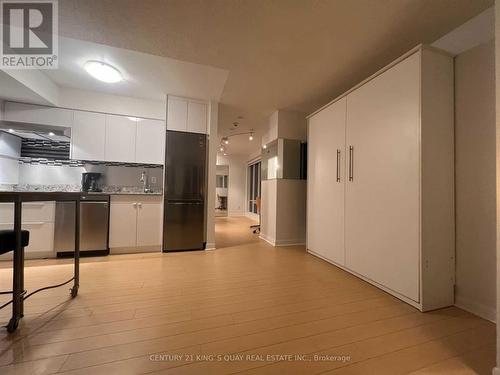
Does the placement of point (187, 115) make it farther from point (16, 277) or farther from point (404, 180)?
point (404, 180)

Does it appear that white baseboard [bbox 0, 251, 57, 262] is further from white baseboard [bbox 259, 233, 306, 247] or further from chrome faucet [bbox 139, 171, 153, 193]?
white baseboard [bbox 259, 233, 306, 247]

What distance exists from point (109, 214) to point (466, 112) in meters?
4.37

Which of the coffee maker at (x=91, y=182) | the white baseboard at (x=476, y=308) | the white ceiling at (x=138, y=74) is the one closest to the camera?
the white baseboard at (x=476, y=308)

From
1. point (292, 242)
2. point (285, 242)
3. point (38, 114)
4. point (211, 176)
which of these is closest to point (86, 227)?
point (38, 114)

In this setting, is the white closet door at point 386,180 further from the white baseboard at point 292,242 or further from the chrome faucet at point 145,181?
the chrome faucet at point 145,181

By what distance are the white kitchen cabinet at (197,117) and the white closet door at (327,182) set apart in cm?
180

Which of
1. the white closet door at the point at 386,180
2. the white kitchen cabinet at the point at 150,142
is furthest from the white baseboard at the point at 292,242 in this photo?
the white kitchen cabinet at the point at 150,142

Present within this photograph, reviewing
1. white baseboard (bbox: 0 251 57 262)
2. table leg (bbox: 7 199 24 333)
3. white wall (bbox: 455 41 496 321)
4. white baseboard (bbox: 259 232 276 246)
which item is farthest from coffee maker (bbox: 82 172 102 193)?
white wall (bbox: 455 41 496 321)

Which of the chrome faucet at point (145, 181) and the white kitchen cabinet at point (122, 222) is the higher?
the chrome faucet at point (145, 181)

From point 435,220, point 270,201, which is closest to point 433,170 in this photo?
point 435,220

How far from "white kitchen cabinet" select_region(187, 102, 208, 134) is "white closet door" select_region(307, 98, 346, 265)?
70.7 inches

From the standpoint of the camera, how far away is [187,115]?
346 centimetres

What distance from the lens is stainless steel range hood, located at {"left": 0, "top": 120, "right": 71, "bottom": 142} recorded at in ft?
9.93

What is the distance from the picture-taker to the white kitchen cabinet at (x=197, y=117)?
348cm
